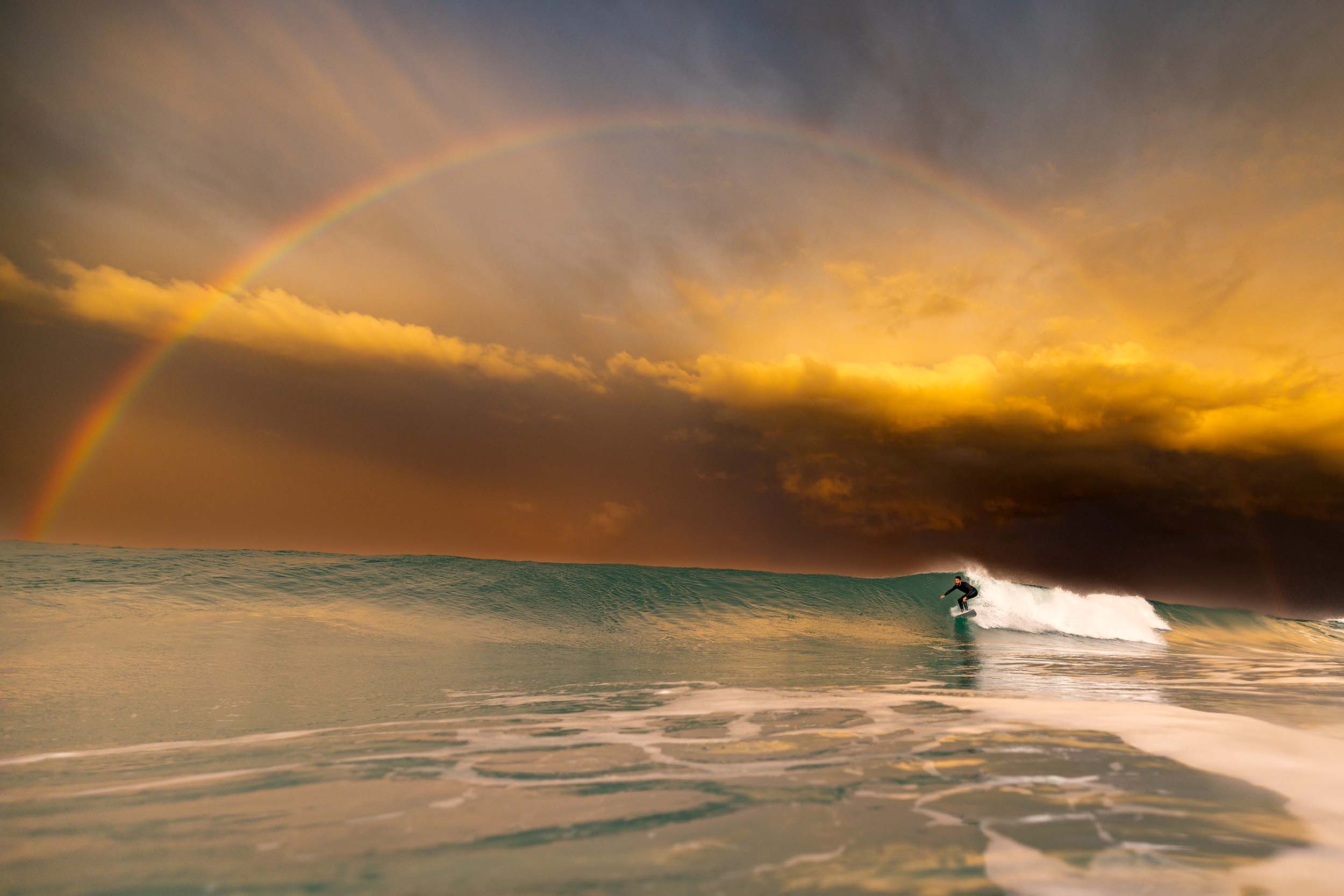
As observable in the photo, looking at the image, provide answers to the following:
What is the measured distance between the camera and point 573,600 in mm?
21750

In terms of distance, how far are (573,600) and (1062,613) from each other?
20.6 meters

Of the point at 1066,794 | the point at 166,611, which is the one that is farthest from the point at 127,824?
the point at 166,611

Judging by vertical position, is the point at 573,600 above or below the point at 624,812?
above

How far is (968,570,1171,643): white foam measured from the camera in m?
25.8

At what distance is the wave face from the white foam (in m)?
0.08

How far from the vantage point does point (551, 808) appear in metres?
3.94

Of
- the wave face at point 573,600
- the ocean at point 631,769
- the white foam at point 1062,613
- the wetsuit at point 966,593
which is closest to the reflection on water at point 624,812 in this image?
the ocean at point 631,769

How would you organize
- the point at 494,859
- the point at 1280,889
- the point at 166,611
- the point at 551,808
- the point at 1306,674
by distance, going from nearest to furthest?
1. the point at 1280,889
2. the point at 494,859
3. the point at 551,808
4. the point at 1306,674
5. the point at 166,611

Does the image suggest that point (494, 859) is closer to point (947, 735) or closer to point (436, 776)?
point (436, 776)

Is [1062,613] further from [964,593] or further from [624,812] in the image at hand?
[624,812]

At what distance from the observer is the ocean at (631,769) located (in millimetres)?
3078

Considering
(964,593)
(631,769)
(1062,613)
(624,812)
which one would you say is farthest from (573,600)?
(1062,613)

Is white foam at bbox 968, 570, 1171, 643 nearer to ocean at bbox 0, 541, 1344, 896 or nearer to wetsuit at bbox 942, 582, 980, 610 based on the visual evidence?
wetsuit at bbox 942, 582, 980, 610

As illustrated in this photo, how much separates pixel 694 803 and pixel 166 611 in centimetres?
1551
